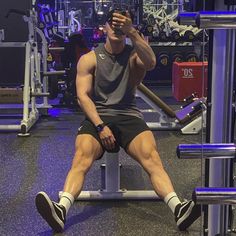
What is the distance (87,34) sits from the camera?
7.38 meters

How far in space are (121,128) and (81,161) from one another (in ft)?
0.99

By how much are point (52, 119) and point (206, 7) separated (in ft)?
14.2

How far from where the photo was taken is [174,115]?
447 centimetres

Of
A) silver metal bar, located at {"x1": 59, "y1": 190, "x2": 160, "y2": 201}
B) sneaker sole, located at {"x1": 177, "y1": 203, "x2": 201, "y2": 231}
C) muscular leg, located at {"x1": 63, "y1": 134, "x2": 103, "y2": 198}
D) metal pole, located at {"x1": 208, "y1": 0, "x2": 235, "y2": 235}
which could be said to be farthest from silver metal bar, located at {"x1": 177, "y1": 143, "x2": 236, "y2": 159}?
silver metal bar, located at {"x1": 59, "y1": 190, "x2": 160, "y2": 201}

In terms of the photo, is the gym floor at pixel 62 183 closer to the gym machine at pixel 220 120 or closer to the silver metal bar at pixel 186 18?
the gym machine at pixel 220 120

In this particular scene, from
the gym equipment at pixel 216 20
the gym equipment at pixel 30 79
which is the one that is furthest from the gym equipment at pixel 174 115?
the gym equipment at pixel 216 20

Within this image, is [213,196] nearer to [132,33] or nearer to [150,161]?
[150,161]

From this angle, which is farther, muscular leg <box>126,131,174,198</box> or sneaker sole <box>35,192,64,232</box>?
muscular leg <box>126,131,174,198</box>

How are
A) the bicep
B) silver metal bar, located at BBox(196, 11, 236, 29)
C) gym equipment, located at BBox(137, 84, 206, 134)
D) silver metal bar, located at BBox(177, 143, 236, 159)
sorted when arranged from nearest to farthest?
silver metal bar, located at BBox(196, 11, 236, 29)
silver metal bar, located at BBox(177, 143, 236, 159)
the bicep
gym equipment, located at BBox(137, 84, 206, 134)

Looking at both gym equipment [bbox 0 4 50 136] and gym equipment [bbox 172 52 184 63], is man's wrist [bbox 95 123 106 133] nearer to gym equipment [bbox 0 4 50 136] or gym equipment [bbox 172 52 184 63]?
gym equipment [bbox 0 4 50 136]

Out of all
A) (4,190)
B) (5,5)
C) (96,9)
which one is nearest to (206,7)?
(4,190)

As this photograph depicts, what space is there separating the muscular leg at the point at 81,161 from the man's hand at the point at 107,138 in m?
0.04

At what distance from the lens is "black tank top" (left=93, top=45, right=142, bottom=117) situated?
2.70 meters

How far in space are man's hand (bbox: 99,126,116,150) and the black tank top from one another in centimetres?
19
